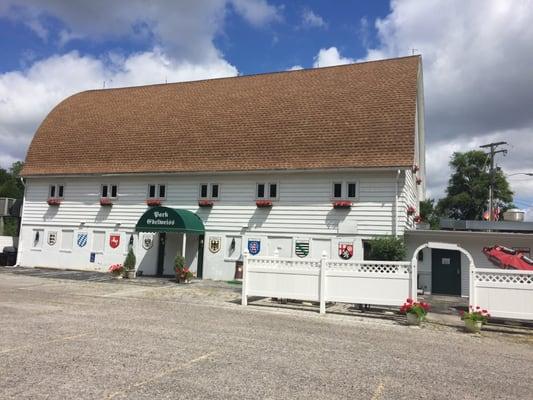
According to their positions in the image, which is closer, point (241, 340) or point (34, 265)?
point (241, 340)

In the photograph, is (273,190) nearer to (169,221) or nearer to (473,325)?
(169,221)

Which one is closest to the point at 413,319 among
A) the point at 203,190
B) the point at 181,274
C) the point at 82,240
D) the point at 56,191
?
the point at 181,274

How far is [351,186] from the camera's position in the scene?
→ 826 inches

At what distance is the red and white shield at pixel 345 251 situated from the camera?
20.6 metres

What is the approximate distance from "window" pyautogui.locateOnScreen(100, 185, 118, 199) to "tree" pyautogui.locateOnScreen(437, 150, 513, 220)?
45.7m

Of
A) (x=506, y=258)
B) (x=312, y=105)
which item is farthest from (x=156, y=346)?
(x=312, y=105)

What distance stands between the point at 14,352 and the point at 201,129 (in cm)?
1846

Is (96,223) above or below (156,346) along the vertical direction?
above

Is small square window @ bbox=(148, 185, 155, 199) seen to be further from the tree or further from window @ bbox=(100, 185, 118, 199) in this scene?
the tree

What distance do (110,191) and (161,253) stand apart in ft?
15.1

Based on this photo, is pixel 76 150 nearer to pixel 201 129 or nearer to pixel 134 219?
pixel 134 219

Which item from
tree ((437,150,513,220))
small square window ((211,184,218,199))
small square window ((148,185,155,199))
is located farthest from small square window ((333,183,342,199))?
tree ((437,150,513,220))

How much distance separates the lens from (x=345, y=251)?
67.8 ft

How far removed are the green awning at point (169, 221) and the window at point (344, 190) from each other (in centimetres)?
658
